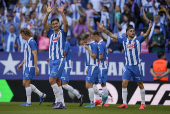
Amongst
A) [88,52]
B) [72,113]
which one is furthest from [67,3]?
[72,113]

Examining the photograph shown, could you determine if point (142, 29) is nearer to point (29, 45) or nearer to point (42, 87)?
point (42, 87)

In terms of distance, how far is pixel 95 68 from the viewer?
10484 millimetres

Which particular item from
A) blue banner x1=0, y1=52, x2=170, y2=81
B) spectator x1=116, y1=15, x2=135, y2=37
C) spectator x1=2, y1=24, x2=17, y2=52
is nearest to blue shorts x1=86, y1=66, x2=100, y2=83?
blue banner x1=0, y1=52, x2=170, y2=81

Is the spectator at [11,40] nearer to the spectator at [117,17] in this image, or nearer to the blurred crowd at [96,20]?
the blurred crowd at [96,20]

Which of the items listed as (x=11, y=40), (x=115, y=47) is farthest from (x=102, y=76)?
(x=11, y=40)

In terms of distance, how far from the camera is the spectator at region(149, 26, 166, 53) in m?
15.2

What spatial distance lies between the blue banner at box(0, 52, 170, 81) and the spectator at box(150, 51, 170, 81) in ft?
3.37

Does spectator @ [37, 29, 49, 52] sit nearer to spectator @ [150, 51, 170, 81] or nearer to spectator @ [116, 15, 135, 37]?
spectator @ [116, 15, 135, 37]

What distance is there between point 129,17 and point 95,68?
648cm

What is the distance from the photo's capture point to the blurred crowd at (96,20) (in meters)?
15.9

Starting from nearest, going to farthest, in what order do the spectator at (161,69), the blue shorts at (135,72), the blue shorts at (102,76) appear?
the blue shorts at (135,72)
the blue shorts at (102,76)
the spectator at (161,69)

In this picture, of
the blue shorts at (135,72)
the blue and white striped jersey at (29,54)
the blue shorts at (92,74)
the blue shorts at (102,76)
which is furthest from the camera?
the blue shorts at (102,76)

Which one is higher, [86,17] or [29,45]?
[86,17]

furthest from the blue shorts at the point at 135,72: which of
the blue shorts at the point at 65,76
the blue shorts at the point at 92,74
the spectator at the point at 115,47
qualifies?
the spectator at the point at 115,47
